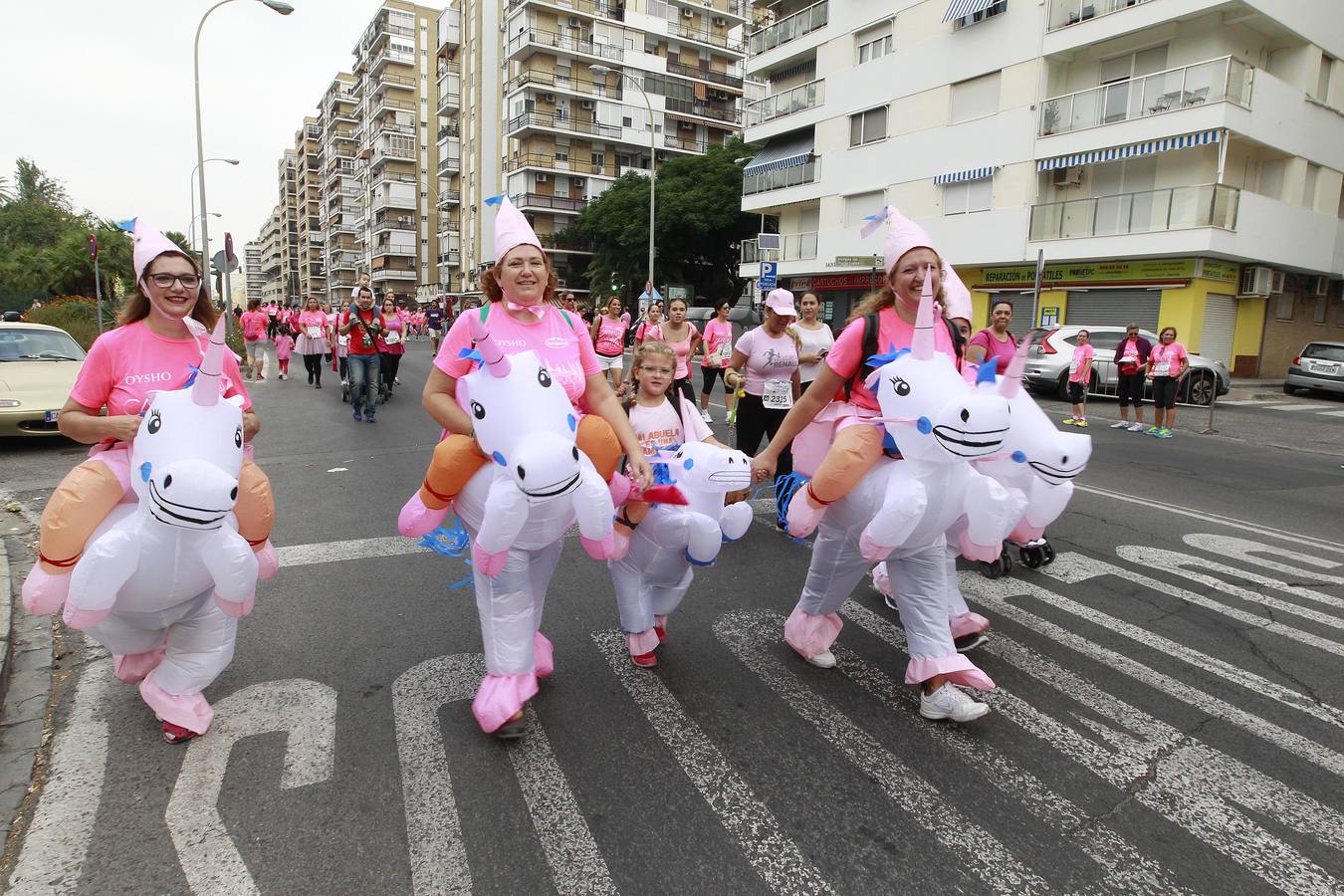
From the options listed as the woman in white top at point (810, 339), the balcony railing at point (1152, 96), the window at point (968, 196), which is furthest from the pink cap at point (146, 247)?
the window at point (968, 196)

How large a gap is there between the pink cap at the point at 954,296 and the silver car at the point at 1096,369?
46.5 ft

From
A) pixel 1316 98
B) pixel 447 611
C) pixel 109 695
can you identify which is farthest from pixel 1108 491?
pixel 1316 98

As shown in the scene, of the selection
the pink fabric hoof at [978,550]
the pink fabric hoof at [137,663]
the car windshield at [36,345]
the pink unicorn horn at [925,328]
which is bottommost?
the pink fabric hoof at [137,663]

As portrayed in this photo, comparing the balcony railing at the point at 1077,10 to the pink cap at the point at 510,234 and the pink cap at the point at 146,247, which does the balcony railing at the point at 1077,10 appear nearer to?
the pink cap at the point at 510,234

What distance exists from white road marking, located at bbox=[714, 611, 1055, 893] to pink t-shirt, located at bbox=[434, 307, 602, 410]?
1.60 metres

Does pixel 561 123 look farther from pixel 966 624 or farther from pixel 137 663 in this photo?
pixel 137 663

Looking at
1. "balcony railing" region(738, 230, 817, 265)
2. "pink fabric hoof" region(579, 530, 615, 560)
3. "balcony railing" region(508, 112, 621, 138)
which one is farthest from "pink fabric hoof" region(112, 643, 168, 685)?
"balcony railing" region(508, 112, 621, 138)

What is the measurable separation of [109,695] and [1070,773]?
3942 mm

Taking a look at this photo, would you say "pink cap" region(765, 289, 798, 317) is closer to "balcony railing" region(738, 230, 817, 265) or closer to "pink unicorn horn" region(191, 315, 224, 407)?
"pink unicorn horn" region(191, 315, 224, 407)

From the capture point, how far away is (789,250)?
34812 mm

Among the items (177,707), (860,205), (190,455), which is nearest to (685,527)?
(190,455)

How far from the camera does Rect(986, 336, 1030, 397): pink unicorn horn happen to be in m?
3.10

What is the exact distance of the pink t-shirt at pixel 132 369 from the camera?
119 inches

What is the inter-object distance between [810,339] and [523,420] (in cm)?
426
